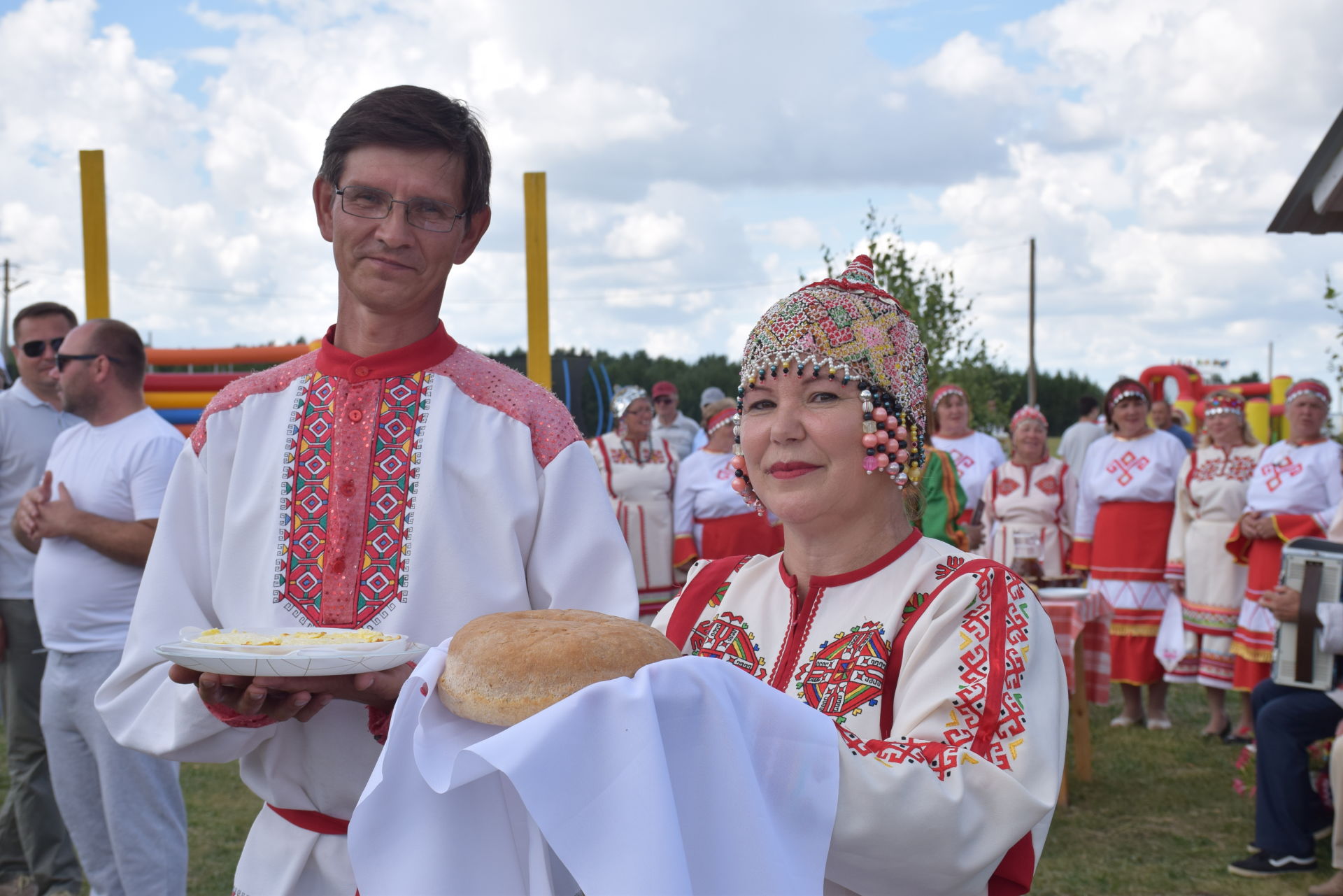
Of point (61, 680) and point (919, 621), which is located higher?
point (919, 621)

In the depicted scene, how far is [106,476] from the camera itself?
13.2 feet

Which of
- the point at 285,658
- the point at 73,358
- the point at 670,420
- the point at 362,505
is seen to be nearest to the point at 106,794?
the point at 73,358

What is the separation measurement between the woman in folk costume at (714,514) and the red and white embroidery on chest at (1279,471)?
3.34 meters

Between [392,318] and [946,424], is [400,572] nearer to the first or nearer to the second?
[392,318]

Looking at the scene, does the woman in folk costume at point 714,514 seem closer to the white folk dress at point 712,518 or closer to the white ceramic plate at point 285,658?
the white folk dress at point 712,518

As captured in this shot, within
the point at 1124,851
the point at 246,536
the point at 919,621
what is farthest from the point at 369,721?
the point at 1124,851

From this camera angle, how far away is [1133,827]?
5926 millimetres

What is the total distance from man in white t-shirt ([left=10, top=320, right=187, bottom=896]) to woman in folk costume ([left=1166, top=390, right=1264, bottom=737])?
654 centimetres

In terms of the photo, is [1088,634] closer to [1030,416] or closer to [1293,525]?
[1293,525]

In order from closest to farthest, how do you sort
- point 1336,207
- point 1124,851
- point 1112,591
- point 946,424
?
point 1336,207 < point 1124,851 < point 1112,591 < point 946,424

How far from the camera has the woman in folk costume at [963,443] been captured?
8.64 metres

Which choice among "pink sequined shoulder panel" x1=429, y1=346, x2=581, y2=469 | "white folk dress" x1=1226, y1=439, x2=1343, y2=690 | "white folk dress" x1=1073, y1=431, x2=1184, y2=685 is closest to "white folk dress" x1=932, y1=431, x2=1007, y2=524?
"white folk dress" x1=1073, y1=431, x2=1184, y2=685

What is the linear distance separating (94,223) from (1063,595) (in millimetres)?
5610

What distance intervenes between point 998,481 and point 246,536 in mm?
7111
